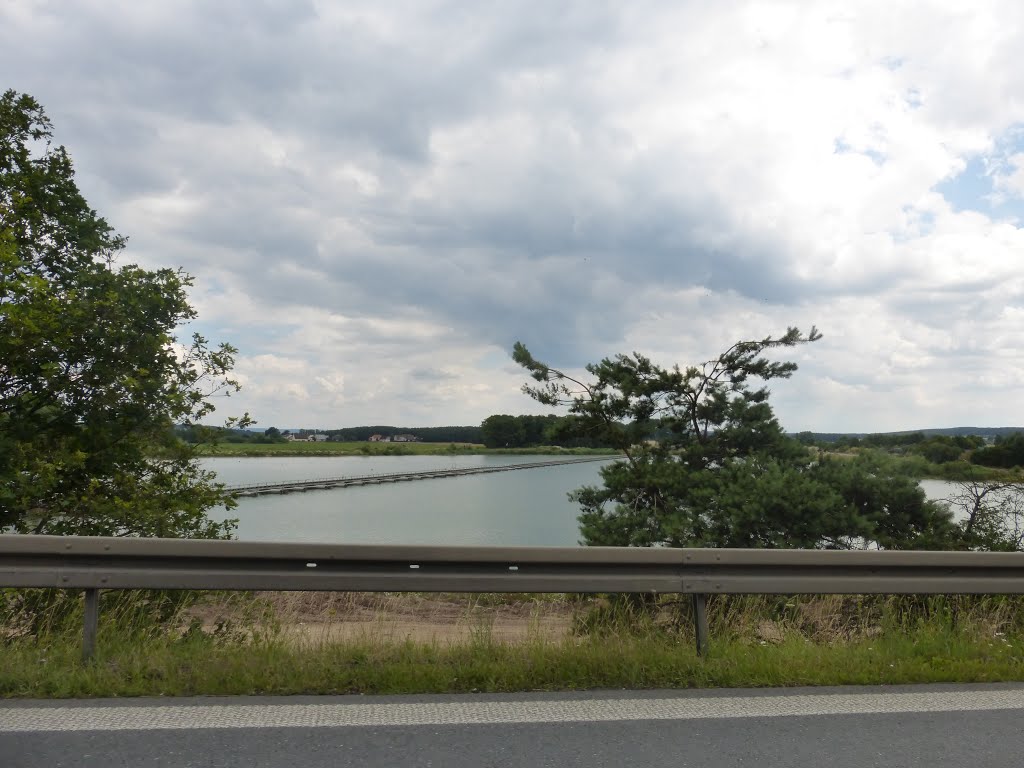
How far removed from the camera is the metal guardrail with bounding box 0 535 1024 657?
423cm

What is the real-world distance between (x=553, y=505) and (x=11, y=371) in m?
21.4

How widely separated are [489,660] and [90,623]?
2263 millimetres

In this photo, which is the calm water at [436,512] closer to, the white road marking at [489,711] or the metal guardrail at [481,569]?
the metal guardrail at [481,569]

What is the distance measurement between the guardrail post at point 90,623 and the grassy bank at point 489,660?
0.06m

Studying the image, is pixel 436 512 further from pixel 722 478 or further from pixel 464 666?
pixel 464 666

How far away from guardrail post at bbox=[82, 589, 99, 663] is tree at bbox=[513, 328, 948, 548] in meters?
8.16

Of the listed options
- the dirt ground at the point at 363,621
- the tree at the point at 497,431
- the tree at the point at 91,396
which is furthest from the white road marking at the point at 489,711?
the tree at the point at 497,431

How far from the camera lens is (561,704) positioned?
13.0 ft

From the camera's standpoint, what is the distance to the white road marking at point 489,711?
357 cm

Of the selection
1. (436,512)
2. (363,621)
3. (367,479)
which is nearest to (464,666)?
(363,621)

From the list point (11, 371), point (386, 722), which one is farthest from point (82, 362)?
point (386, 722)

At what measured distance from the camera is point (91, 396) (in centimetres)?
961

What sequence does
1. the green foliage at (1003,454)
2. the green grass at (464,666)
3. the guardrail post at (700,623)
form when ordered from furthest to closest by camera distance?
the green foliage at (1003,454), the guardrail post at (700,623), the green grass at (464,666)

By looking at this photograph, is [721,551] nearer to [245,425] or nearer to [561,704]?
[561,704]
